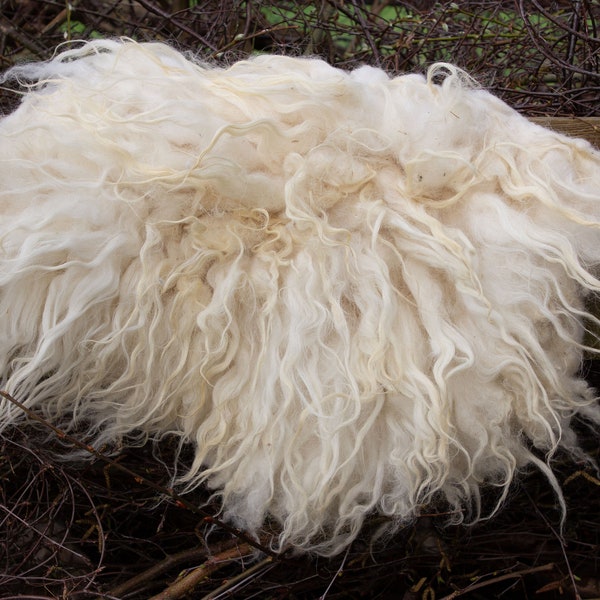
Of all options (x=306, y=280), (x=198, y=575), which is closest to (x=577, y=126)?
(x=306, y=280)

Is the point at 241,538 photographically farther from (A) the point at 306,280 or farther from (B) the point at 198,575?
(A) the point at 306,280

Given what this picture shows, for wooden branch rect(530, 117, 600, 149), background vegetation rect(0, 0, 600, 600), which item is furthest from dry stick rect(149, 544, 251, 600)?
wooden branch rect(530, 117, 600, 149)

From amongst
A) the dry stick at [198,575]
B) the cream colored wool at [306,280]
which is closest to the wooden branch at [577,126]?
the cream colored wool at [306,280]

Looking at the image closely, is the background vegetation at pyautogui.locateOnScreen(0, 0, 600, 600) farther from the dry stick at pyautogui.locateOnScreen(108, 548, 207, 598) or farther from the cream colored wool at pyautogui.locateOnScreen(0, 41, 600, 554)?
the cream colored wool at pyautogui.locateOnScreen(0, 41, 600, 554)

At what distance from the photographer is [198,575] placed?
1.26 meters

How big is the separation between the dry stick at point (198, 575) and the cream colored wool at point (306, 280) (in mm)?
172

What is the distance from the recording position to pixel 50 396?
1157 mm

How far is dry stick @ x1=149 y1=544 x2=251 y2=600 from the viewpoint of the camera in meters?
1.25

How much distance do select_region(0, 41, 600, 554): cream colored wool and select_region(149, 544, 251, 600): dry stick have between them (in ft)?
0.56

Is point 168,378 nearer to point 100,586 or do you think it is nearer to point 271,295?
point 271,295

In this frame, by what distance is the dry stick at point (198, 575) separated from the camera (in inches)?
49.1

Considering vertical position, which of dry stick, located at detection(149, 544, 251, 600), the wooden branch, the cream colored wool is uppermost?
the wooden branch

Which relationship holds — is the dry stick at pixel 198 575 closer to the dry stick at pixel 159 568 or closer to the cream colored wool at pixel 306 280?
the dry stick at pixel 159 568

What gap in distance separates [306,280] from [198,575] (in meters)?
0.54
